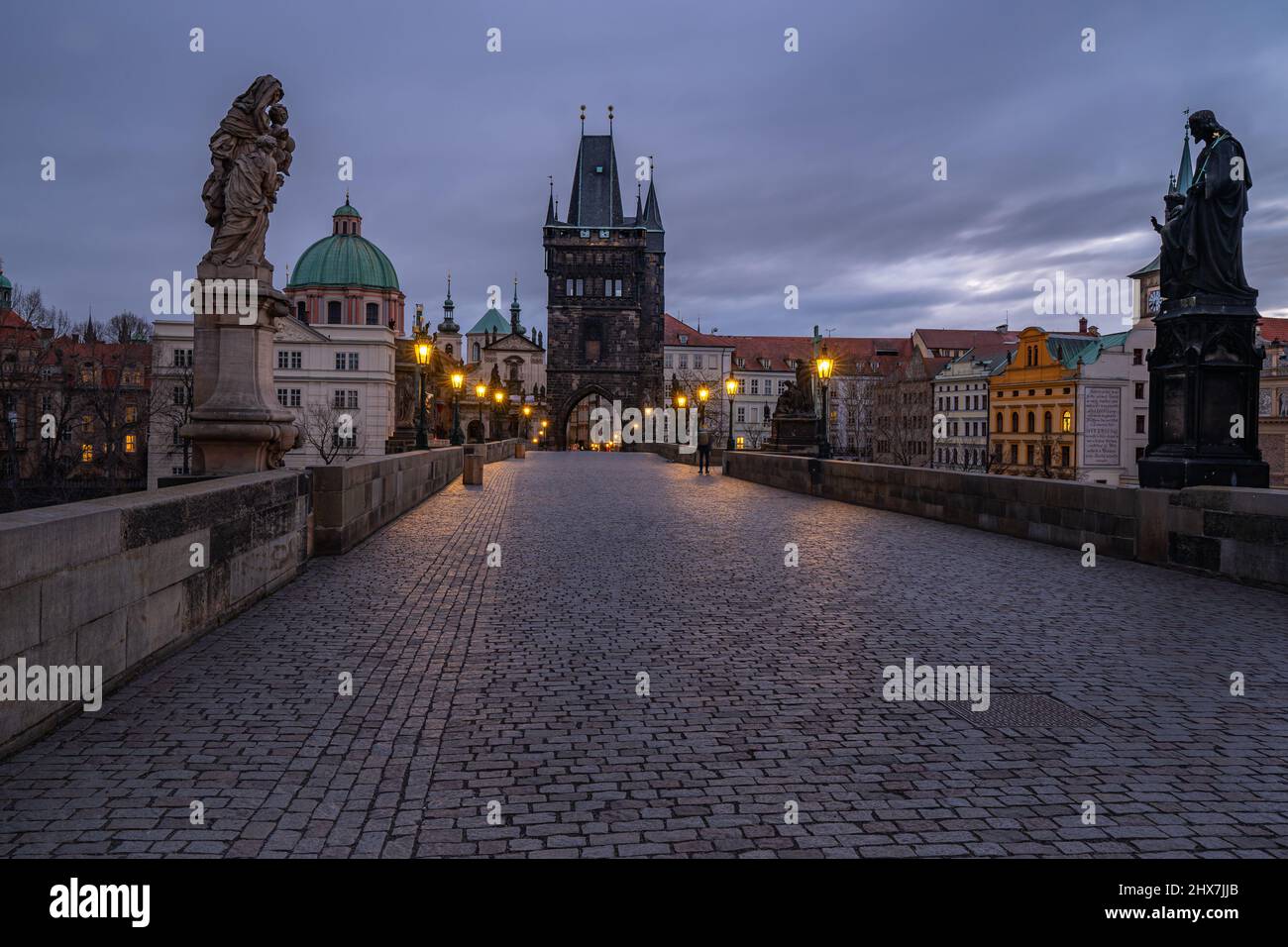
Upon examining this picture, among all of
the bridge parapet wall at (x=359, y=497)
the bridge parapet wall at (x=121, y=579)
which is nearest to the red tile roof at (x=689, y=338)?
the bridge parapet wall at (x=359, y=497)

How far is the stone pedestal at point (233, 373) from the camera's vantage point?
30.9ft

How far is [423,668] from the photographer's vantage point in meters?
5.84

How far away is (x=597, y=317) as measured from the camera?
92000 mm

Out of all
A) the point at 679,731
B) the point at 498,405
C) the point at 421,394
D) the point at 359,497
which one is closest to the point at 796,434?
the point at 421,394

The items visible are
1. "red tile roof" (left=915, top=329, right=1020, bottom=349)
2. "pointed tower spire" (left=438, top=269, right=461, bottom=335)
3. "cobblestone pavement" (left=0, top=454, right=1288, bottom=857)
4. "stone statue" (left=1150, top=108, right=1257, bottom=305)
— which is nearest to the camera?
"cobblestone pavement" (left=0, top=454, right=1288, bottom=857)

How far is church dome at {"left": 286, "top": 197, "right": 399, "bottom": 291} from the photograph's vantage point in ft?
299

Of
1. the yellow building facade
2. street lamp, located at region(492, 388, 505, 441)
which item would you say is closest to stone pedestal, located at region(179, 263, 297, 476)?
street lamp, located at region(492, 388, 505, 441)

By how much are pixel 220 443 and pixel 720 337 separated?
103 meters

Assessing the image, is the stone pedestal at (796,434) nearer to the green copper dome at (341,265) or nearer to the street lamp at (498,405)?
the street lamp at (498,405)

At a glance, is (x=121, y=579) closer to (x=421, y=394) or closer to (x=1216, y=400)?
(x=1216, y=400)

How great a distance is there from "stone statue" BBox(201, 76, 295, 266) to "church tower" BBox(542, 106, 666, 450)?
79011 mm

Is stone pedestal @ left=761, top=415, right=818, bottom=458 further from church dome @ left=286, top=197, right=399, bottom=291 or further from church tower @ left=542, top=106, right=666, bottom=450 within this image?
church dome @ left=286, top=197, right=399, bottom=291

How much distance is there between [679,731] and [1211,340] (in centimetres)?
894

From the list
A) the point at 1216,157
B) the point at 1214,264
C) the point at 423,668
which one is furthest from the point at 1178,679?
the point at 1216,157
